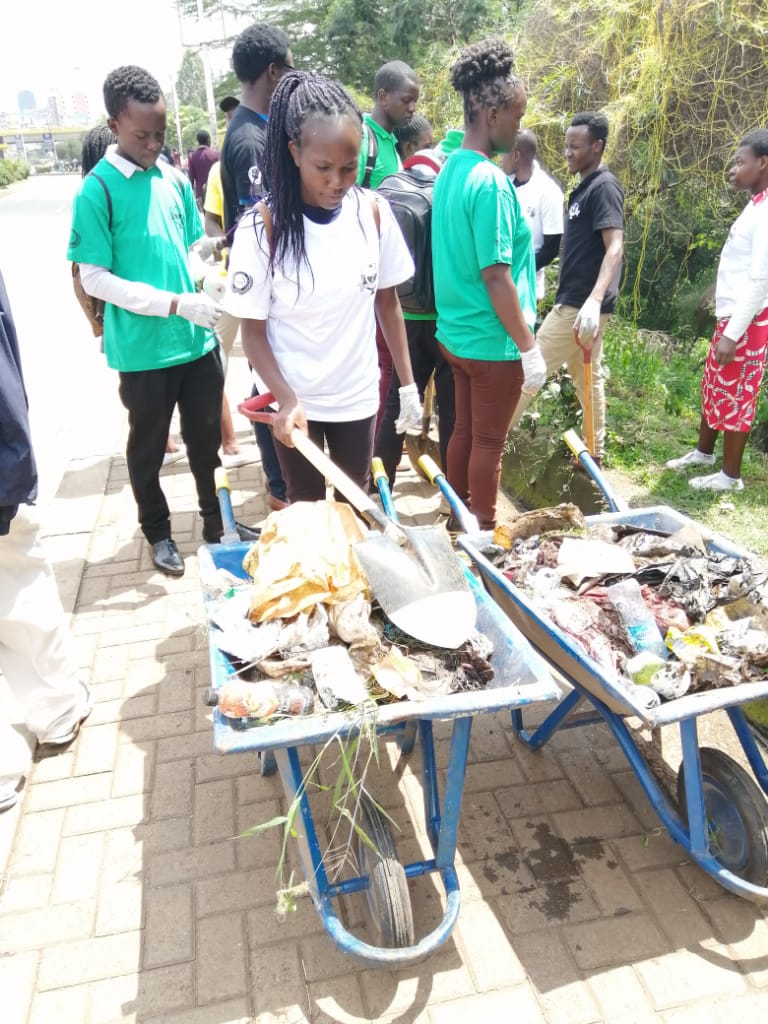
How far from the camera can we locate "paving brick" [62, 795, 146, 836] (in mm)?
2587

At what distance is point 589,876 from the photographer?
7.90 feet

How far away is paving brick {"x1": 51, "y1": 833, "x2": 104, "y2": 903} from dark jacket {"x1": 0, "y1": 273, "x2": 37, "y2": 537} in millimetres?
1059

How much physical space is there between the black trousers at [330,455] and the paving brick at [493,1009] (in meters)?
1.70

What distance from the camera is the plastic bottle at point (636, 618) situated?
2293 millimetres

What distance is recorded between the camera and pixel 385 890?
201 centimetres

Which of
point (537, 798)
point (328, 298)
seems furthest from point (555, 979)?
point (328, 298)

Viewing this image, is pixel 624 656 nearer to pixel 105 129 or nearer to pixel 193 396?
pixel 193 396

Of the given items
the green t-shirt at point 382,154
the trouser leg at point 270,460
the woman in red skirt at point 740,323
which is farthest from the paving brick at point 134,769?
the green t-shirt at point 382,154

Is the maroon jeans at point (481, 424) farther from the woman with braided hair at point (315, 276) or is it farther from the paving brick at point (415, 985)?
the paving brick at point (415, 985)

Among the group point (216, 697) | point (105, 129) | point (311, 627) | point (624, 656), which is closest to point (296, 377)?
point (311, 627)

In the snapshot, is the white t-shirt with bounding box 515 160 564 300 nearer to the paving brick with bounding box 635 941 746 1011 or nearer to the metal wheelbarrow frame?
the metal wheelbarrow frame

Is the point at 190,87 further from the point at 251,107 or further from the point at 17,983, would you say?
the point at 17,983

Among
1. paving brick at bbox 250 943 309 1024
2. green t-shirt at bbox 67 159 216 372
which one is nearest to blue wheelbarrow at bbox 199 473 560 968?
paving brick at bbox 250 943 309 1024

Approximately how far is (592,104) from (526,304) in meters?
5.57
